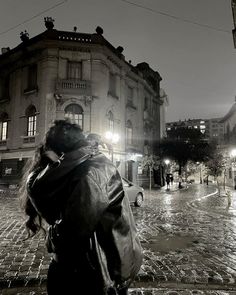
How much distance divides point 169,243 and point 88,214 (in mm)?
5855

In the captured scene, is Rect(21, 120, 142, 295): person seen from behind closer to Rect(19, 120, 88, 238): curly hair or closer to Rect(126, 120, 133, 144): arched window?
Rect(19, 120, 88, 238): curly hair

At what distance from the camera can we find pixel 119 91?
27.7 meters

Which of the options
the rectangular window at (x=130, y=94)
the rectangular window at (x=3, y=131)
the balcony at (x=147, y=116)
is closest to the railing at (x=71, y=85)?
the rectangular window at (x=3, y=131)

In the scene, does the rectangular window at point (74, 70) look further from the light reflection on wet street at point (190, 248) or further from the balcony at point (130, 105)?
the light reflection on wet street at point (190, 248)

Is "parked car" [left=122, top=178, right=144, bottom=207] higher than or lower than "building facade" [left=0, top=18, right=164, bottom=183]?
lower

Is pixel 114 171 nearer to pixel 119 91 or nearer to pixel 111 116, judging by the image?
pixel 111 116

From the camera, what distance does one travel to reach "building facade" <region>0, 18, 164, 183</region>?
23391 mm

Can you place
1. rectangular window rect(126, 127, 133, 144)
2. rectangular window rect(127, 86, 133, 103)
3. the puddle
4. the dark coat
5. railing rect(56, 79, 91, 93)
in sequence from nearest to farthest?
the dark coat, the puddle, railing rect(56, 79, 91, 93), rectangular window rect(126, 127, 133, 144), rectangular window rect(127, 86, 133, 103)

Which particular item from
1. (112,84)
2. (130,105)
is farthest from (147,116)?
(112,84)

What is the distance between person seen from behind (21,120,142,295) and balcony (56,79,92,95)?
22267 mm

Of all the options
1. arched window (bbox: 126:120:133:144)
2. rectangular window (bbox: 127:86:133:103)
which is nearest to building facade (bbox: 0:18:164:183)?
arched window (bbox: 126:120:133:144)

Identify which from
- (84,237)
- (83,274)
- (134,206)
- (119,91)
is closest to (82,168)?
(84,237)

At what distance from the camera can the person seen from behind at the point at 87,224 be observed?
1.58 m

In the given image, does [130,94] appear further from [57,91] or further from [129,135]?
[57,91]
